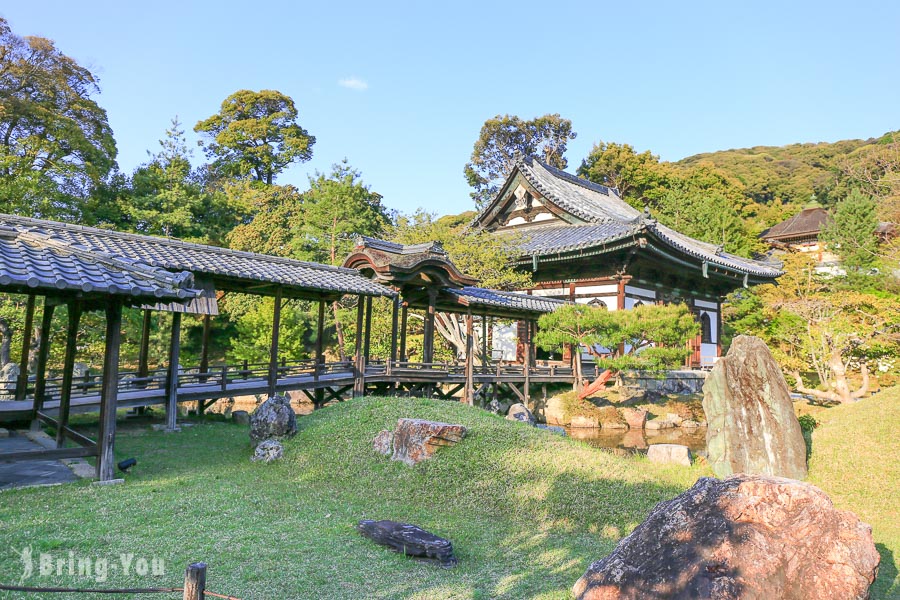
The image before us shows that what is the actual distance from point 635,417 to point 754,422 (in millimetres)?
9325

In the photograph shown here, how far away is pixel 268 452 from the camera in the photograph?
9.45m

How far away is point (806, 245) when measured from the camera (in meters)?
45.5

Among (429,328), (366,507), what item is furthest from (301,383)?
(366,507)

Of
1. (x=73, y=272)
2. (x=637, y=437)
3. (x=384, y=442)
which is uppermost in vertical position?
(x=73, y=272)

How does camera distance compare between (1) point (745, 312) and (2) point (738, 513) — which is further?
(1) point (745, 312)

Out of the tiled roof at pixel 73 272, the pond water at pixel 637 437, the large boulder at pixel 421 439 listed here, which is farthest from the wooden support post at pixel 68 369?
the pond water at pixel 637 437

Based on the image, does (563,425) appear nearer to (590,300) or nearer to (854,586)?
(590,300)

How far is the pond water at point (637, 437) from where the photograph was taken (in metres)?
15.4

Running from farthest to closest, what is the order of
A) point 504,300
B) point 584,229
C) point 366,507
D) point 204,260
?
1. point 584,229
2. point 504,300
3. point 204,260
4. point 366,507

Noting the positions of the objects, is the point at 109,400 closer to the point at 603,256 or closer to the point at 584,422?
the point at 584,422

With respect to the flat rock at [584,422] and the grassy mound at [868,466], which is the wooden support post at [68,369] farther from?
the flat rock at [584,422]

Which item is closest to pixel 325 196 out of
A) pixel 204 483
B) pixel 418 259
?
pixel 418 259

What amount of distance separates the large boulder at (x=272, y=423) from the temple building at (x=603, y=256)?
38.7 feet

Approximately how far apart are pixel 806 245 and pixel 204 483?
163 ft
